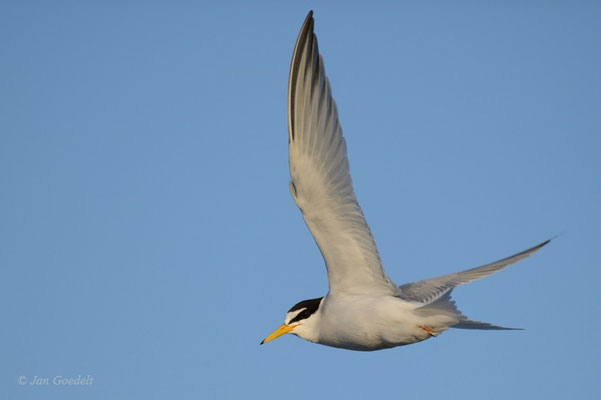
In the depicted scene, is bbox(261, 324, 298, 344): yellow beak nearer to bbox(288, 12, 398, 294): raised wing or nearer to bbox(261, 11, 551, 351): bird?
bbox(261, 11, 551, 351): bird

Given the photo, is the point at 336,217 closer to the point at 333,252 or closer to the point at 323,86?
the point at 333,252

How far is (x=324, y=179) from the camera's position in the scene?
842cm

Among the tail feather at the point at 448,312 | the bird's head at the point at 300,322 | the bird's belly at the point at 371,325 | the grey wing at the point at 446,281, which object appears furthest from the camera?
the bird's head at the point at 300,322

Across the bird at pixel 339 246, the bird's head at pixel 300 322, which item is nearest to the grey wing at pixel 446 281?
the bird at pixel 339 246

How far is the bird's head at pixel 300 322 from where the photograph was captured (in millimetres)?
9258

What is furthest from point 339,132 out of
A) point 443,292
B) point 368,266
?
point 443,292

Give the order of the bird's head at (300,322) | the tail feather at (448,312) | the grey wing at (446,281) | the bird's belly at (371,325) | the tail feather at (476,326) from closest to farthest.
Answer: the tail feather at (476,326)
the tail feather at (448,312)
the bird's belly at (371,325)
the grey wing at (446,281)
the bird's head at (300,322)

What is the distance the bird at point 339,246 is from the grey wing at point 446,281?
2 centimetres

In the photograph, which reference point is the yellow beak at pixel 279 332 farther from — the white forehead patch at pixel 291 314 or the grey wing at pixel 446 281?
the grey wing at pixel 446 281

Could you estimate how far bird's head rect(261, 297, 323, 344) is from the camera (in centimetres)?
926

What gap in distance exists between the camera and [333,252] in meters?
8.83

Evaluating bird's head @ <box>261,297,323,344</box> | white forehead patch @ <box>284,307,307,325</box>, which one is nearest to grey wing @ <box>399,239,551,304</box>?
bird's head @ <box>261,297,323,344</box>

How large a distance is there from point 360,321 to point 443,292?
3.27 ft

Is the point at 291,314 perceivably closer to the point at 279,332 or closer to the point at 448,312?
the point at 279,332
